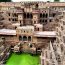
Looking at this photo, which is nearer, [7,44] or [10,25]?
[7,44]

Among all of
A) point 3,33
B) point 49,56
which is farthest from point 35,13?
point 49,56

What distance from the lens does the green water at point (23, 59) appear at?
874 inches

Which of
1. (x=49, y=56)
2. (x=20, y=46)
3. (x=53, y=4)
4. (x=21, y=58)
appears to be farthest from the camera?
(x=53, y=4)

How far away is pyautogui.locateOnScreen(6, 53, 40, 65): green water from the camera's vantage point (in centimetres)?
2219

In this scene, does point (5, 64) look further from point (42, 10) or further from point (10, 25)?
point (42, 10)

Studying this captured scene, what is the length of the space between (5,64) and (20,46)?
5108 millimetres

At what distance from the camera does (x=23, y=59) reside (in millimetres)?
23562

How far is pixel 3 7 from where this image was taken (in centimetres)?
4194

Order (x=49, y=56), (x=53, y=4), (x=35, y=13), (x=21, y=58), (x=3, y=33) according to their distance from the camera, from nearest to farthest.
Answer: (x=49, y=56)
(x=21, y=58)
(x=3, y=33)
(x=35, y=13)
(x=53, y=4)

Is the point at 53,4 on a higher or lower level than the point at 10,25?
higher

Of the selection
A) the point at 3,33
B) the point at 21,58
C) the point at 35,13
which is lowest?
the point at 21,58

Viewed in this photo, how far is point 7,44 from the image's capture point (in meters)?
27.1

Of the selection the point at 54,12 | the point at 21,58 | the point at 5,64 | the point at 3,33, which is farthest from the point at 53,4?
the point at 5,64

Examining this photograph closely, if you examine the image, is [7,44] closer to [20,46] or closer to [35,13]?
[20,46]
